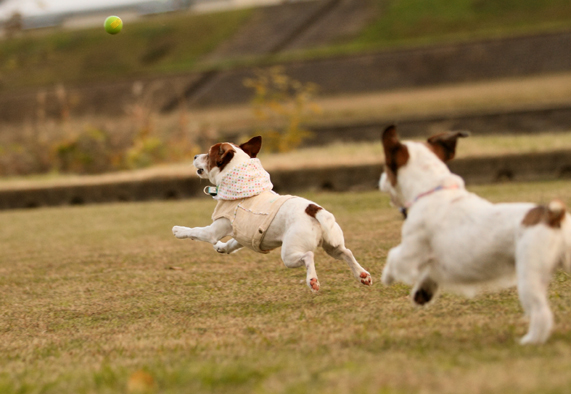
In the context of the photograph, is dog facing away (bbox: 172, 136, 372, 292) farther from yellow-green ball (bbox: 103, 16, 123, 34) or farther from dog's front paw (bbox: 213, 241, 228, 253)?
yellow-green ball (bbox: 103, 16, 123, 34)

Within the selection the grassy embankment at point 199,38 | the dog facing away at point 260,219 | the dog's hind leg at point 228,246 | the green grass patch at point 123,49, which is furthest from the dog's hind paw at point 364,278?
the green grass patch at point 123,49

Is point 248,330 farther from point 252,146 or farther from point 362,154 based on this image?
point 362,154

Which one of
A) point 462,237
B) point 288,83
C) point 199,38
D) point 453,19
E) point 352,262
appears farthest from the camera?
point 199,38

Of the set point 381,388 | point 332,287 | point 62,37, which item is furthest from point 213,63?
point 381,388

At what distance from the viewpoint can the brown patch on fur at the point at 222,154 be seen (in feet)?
13.0

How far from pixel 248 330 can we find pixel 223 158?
4.12 ft

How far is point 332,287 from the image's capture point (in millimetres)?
3811

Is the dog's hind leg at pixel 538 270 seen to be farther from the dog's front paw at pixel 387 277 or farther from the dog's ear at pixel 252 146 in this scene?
the dog's ear at pixel 252 146

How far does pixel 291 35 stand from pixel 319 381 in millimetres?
28829

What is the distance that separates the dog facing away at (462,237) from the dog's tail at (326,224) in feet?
2.10

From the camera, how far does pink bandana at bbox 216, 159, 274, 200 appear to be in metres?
3.88

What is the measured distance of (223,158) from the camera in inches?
156

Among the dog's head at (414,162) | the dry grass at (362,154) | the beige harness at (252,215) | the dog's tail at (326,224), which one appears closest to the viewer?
the dog's head at (414,162)

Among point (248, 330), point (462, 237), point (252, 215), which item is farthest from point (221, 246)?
point (462, 237)
